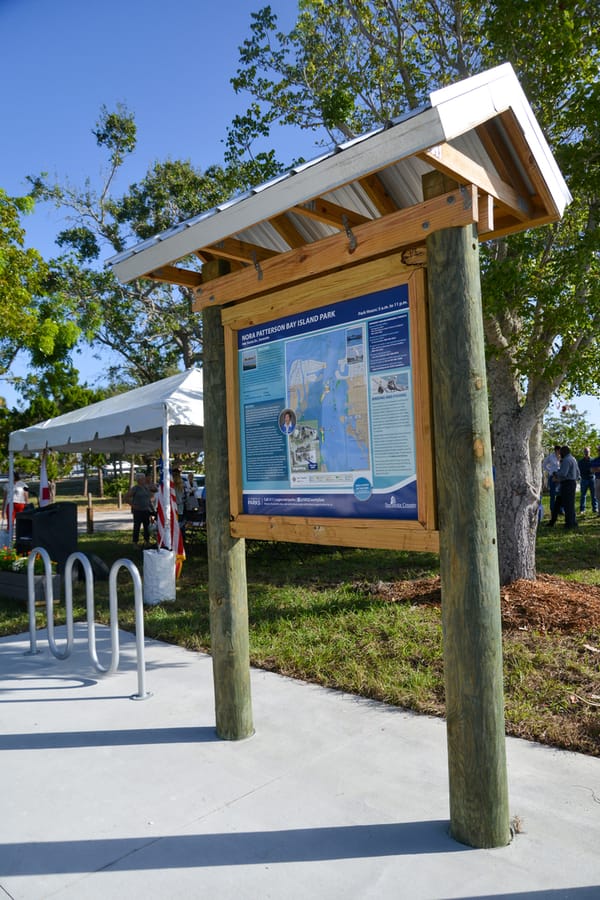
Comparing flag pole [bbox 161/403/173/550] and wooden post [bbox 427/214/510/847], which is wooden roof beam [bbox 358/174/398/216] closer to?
wooden post [bbox 427/214/510/847]

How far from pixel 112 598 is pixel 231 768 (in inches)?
67.9

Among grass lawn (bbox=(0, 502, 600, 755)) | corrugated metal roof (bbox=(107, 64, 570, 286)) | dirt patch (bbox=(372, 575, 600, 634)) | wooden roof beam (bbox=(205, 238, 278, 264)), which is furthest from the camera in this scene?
dirt patch (bbox=(372, 575, 600, 634))

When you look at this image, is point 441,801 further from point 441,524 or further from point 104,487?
point 104,487

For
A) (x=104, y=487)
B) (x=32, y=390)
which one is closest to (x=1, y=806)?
(x=32, y=390)

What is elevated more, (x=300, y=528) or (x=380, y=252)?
(x=380, y=252)

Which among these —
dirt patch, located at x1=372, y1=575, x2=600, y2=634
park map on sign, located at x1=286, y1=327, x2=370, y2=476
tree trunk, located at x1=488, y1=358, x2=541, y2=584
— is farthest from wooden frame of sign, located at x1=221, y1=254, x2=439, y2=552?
tree trunk, located at x1=488, y1=358, x2=541, y2=584

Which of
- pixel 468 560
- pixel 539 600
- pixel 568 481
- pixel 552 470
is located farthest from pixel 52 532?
pixel 552 470

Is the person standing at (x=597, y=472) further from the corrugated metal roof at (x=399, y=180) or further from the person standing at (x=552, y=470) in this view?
the corrugated metal roof at (x=399, y=180)

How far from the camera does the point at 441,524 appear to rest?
114 inches

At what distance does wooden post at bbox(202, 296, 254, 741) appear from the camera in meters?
3.96

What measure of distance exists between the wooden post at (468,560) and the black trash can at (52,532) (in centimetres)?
821

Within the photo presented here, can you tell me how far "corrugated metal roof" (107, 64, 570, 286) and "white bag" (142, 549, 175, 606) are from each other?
4796 mm

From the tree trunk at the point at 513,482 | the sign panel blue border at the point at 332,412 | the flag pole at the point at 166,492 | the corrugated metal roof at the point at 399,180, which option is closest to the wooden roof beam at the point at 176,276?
the corrugated metal roof at the point at 399,180

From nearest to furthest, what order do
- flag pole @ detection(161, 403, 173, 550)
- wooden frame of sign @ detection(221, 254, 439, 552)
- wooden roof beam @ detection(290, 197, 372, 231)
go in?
wooden frame of sign @ detection(221, 254, 439, 552) → wooden roof beam @ detection(290, 197, 372, 231) → flag pole @ detection(161, 403, 173, 550)
